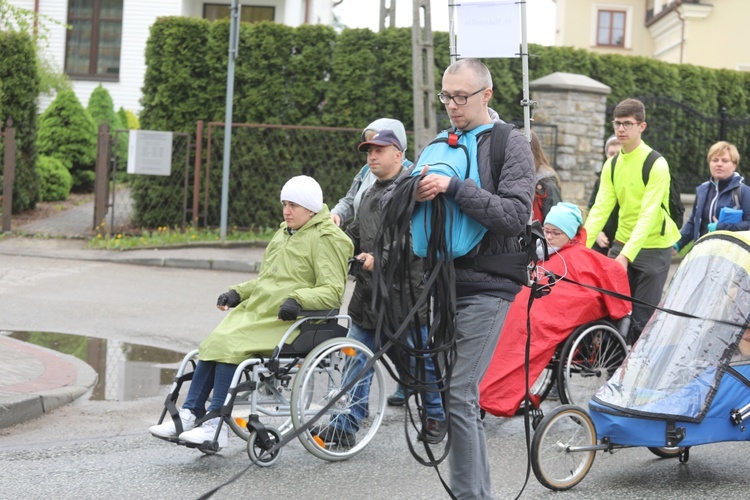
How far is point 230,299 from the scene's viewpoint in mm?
6074

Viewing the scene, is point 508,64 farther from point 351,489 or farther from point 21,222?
point 351,489

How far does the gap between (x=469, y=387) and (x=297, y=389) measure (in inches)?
58.7

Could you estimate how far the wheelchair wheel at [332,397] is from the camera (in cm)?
573

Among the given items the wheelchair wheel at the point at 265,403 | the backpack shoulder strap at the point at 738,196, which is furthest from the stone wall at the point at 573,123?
the wheelchair wheel at the point at 265,403

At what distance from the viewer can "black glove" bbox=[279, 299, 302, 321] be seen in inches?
225

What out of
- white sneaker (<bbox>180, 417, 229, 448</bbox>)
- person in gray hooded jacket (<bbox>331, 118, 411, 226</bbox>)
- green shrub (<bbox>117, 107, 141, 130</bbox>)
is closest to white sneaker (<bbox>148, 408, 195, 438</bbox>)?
white sneaker (<bbox>180, 417, 229, 448</bbox>)

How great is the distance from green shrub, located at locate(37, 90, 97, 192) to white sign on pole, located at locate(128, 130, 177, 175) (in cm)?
612

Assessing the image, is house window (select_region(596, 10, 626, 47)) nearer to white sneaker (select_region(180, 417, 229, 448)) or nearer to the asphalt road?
the asphalt road

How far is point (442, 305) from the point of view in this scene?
4.34 m

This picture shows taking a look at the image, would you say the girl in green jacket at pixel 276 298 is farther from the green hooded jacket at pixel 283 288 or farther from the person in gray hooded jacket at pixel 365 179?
the person in gray hooded jacket at pixel 365 179

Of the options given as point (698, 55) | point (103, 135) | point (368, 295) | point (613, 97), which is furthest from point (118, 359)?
point (698, 55)

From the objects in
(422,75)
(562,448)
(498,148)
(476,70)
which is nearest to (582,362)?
(562,448)

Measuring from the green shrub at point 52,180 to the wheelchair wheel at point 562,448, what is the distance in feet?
51.2

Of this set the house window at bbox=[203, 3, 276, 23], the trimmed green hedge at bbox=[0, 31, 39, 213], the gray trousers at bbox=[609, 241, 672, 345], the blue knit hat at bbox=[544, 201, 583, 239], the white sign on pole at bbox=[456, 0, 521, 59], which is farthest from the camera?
the house window at bbox=[203, 3, 276, 23]
